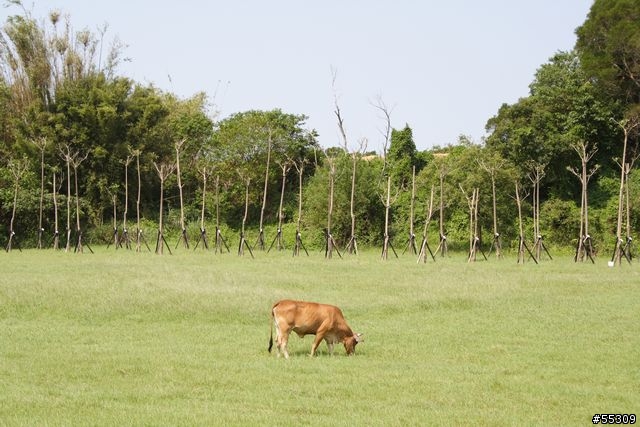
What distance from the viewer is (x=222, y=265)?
28.2 meters

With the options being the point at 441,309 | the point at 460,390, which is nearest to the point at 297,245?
the point at 441,309

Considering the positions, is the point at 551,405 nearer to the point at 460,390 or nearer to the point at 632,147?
the point at 460,390

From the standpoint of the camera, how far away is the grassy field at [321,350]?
9156mm

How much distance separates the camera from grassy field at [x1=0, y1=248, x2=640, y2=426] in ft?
30.0

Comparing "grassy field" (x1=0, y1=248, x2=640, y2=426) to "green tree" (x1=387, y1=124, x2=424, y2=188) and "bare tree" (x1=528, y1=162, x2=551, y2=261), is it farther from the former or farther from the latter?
"green tree" (x1=387, y1=124, x2=424, y2=188)

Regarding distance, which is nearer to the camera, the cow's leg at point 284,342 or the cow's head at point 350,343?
the cow's leg at point 284,342

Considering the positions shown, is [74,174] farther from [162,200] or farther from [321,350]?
[321,350]

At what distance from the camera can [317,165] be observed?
44531 mm

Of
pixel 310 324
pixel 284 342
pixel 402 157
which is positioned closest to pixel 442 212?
pixel 402 157

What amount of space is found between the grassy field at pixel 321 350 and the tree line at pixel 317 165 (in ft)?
41.7

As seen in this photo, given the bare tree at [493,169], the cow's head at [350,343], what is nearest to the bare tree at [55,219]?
the bare tree at [493,169]

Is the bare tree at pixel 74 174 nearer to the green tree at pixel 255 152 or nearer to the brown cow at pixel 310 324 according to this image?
the green tree at pixel 255 152

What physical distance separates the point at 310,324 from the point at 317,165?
32613 mm

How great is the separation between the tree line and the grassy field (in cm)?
1271
